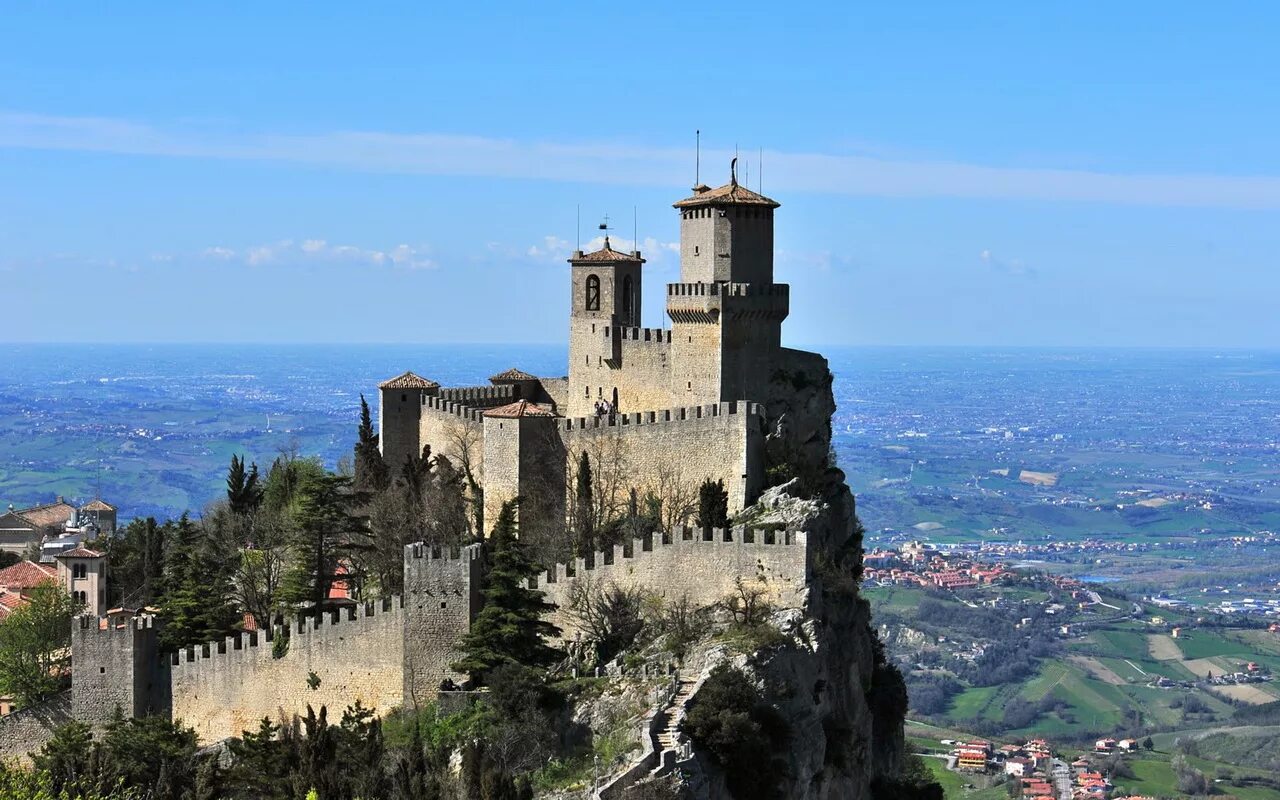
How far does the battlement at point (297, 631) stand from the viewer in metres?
40.7

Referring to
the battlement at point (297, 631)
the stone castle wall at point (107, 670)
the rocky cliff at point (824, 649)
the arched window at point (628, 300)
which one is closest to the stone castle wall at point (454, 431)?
the arched window at point (628, 300)

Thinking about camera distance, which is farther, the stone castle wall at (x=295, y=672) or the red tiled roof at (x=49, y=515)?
the red tiled roof at (x=49, y=515)

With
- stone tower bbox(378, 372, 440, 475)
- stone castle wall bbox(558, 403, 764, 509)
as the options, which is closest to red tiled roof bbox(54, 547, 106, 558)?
stone tower bbox(378, 372, 440, 475)

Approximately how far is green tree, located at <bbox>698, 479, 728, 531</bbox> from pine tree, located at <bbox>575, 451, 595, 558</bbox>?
3.24 metres

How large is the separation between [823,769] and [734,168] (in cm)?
1918

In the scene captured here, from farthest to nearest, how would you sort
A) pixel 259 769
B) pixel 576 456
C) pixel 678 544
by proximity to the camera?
pixel 576 456, pixel 678 544, pixel 259 769

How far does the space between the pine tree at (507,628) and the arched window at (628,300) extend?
54.0 ft

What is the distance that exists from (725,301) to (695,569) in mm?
11639

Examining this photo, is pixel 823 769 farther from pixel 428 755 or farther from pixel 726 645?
pixel 428 755

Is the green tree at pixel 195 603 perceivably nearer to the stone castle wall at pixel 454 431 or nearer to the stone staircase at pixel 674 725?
the stone castle wall at pixel 454 431

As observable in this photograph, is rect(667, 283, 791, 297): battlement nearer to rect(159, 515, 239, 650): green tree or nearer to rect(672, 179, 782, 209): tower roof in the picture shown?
rect(672, 179, 782, 209): tower roof

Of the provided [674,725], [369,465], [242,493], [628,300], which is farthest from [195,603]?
[628,300]

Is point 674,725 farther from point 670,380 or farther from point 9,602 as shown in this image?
point 9,602

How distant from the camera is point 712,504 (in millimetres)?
45219
